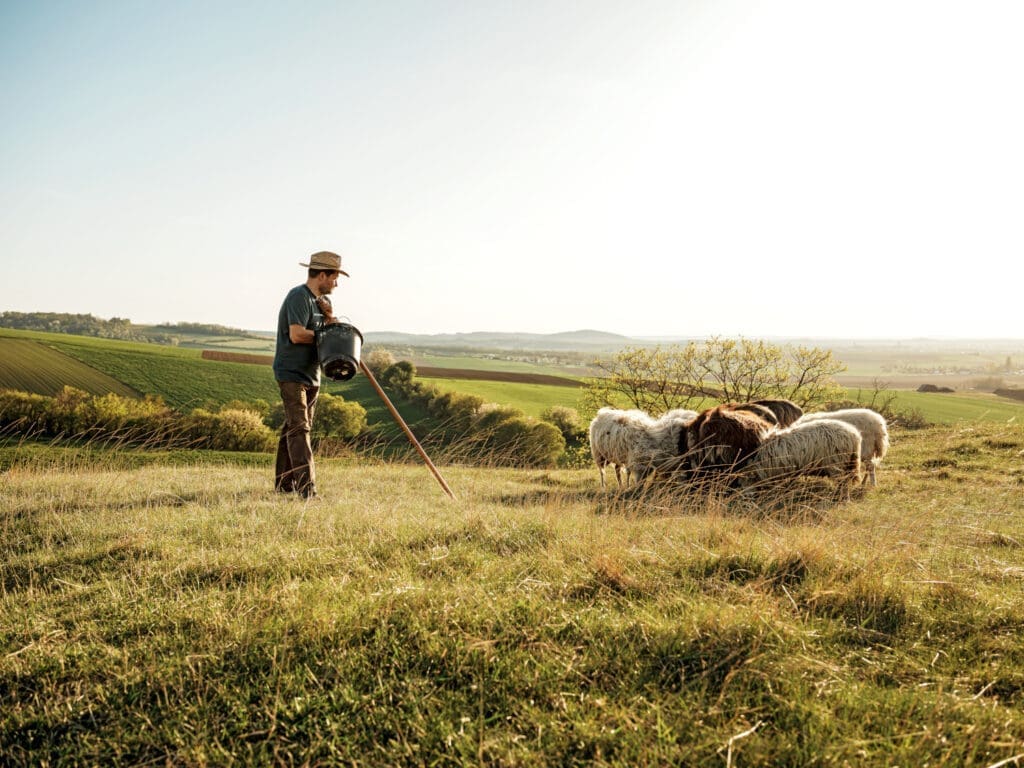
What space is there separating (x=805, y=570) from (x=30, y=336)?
78.5m

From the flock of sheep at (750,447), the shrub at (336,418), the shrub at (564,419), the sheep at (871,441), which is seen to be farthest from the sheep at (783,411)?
the shrub at (336,418)

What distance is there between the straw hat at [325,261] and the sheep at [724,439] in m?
6.32

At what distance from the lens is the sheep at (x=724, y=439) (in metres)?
9.46

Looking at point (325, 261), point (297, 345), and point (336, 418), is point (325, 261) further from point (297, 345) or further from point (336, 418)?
point (336, 418)

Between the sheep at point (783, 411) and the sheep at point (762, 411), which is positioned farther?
the sheep at point (783, 411)

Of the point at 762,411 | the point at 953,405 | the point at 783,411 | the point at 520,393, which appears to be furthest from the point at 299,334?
the point at 520,393

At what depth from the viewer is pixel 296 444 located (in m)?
7.29

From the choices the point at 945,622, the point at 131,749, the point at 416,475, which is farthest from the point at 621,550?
the point at 416,475

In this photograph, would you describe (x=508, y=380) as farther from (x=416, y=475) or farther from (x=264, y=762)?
Answer: (x=264, y=762)

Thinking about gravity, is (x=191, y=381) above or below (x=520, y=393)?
above

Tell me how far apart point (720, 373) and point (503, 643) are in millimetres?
25019

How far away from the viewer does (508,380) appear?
6512 cm

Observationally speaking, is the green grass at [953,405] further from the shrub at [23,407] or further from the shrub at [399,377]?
the shrub at [23,407]

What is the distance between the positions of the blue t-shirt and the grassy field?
7.26ft
